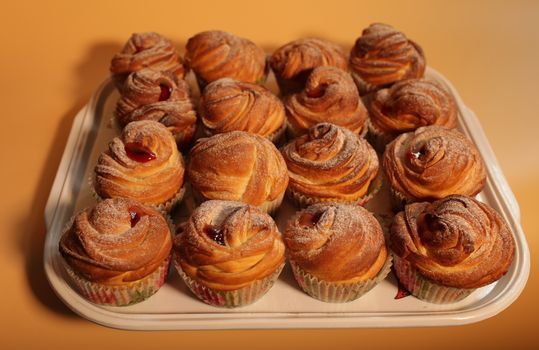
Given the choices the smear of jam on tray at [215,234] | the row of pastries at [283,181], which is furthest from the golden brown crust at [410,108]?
the smear of jam on tray at [215,234]

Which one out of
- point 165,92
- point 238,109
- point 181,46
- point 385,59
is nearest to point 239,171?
point 238,109

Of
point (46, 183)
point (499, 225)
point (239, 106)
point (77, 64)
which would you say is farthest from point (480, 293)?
point (77, 64)

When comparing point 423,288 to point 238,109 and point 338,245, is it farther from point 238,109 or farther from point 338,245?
point 238,109

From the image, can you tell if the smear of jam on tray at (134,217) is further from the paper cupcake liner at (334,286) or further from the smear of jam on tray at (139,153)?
the paper cupcake liner at (334,286)

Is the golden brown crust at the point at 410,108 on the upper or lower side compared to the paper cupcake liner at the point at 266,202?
upper

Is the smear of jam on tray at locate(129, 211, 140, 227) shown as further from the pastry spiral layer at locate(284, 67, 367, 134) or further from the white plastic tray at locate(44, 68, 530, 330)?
the pastry spiral layer at locate(284, 67, 367, 134)
